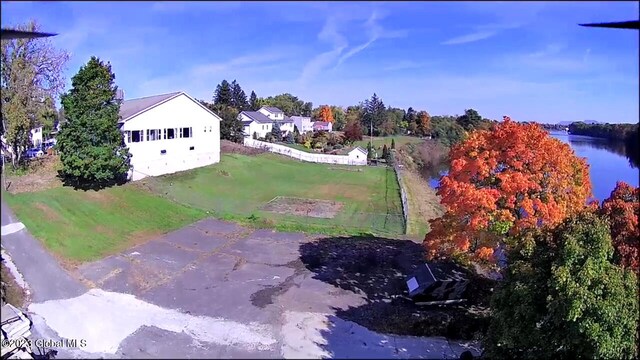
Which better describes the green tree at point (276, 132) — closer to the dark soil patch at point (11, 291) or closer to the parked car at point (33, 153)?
the parked car at point (33, 153)

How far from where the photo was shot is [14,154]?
1998cm

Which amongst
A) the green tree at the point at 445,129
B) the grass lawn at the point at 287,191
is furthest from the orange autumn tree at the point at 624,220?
the green tree at the point at 445,129

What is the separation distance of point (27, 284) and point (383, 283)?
29.7 ft

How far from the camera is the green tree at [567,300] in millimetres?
6180

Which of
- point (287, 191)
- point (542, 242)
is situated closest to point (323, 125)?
point (287, 191)

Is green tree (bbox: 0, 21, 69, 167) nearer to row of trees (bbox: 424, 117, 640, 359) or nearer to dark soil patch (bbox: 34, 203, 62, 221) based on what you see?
dark soil patch (bbox: 34, 203, 62, 221)

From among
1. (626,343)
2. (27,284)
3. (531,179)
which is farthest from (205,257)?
(626,343)

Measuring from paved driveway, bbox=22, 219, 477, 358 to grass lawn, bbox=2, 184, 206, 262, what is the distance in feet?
2.90

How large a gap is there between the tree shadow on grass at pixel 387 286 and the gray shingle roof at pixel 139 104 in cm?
1312

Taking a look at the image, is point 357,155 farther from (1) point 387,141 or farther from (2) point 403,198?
(1) point 387,141

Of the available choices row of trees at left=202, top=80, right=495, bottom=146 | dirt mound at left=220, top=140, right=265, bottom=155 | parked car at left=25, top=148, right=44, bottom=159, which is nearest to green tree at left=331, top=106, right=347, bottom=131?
row of trees at left=202, top=80, right=495, bottom=146

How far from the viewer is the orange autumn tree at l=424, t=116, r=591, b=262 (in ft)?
34.3

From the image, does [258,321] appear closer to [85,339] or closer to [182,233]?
[85,339]

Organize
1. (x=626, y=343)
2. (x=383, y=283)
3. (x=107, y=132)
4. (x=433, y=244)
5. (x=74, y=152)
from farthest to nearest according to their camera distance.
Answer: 1. (x=107, y=132)
2. (x=74, y=152)
3. (x=383, y=283)
4. (x=433, y=244)
5. (x=626, y=343)
